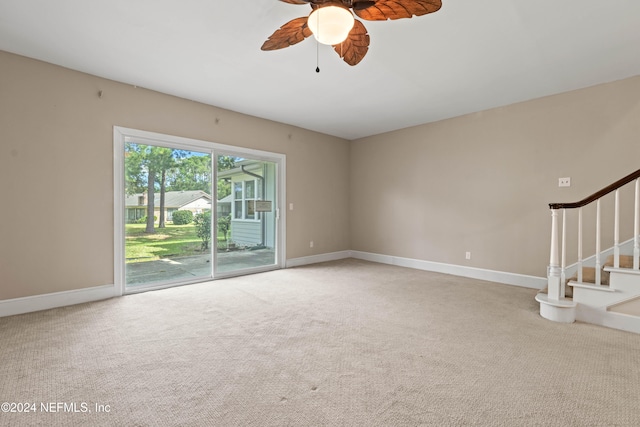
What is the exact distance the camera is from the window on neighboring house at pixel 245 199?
16.7 ft

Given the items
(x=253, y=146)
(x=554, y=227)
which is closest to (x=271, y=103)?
(x=253, y=146)

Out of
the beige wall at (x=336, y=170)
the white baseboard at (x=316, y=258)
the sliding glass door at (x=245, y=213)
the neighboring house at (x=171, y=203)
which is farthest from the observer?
the white baseboard at (x=316, y=258)

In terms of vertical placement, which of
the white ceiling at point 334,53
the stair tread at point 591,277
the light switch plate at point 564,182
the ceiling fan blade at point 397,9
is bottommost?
the stair tread at point 591,277

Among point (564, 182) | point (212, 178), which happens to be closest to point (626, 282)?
point (564, 182)

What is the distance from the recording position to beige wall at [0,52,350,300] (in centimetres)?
312

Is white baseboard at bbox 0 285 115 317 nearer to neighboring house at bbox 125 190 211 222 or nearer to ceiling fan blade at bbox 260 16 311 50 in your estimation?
neighboring house at bbox 125 190 211 222

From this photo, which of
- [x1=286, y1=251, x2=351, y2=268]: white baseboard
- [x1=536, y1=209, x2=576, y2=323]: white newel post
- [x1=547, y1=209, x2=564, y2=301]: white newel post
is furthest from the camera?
[x1=286, y1=251, x2=351, y2=268]: white baseboard

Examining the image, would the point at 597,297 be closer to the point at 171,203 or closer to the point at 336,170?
the point at 336,170

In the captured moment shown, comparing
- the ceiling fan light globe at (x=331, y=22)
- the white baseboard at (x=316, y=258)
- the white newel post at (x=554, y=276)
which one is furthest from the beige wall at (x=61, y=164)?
the white newel post at (x=554, y=276)

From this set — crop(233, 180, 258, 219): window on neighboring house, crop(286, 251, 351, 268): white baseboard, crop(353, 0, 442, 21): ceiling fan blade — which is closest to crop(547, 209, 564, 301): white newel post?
crop(353, 0, 442, 21): ceiling fan blade

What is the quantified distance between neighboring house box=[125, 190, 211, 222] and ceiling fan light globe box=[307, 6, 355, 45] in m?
3.36

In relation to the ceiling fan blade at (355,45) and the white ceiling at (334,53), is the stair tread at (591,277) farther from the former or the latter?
the ceiling fan blade at (355,45)

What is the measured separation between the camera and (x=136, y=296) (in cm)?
382

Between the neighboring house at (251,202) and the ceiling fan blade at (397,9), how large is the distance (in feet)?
11.7
